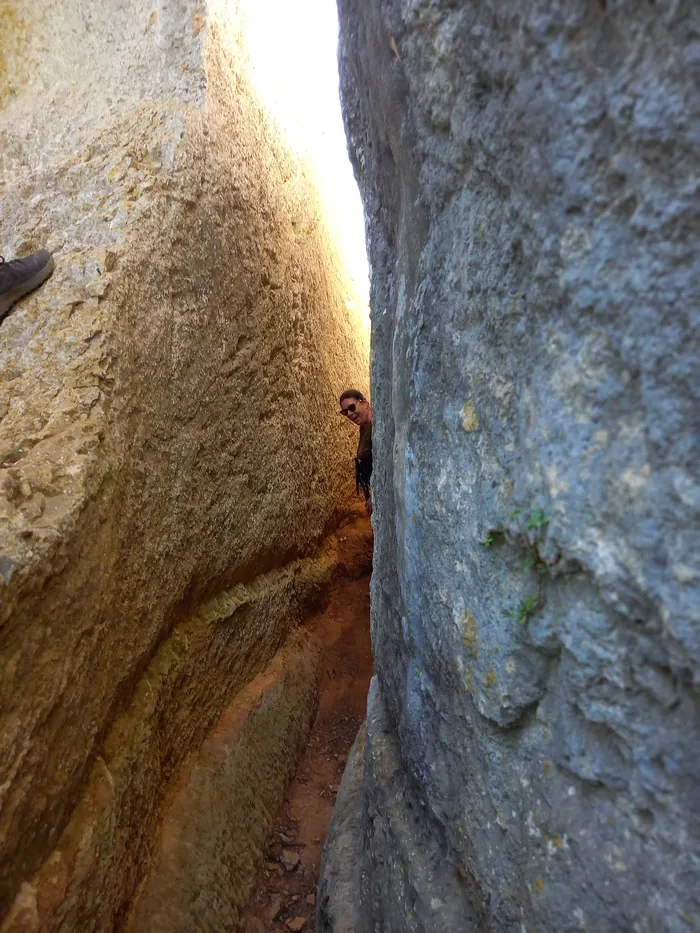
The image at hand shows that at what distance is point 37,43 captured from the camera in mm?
2666

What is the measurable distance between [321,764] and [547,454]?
7.69 ft

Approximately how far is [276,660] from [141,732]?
3.31 feet

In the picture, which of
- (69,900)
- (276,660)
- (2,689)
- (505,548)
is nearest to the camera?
(505,548)

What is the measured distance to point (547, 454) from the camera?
35.6 inches

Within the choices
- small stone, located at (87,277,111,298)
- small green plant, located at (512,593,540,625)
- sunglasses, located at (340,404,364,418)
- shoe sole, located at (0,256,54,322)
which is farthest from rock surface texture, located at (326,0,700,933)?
sunglasses, located at (340,404,364,418)

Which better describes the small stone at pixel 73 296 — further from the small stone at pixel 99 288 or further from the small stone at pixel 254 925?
the small stone at pixel 254 925

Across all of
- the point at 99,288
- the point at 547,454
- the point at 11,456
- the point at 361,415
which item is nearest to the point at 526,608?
the point at 547,454

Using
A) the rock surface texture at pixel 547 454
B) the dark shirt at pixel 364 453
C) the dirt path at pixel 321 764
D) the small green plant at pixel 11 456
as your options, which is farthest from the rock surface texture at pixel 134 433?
the rock surface texture at pixel 547 454

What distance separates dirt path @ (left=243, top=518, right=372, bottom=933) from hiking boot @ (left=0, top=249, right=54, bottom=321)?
6.71 feet

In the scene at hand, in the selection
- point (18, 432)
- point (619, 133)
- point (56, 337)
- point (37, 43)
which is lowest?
point (18, 432)

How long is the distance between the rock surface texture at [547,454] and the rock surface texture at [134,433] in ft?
2.71

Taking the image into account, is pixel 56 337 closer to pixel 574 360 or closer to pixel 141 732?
pixel 141 732

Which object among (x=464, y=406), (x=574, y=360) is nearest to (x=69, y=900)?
(x=464, y=406)

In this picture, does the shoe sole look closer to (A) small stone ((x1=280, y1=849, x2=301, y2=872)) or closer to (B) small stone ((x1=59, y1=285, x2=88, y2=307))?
(B) small stone ((x1=59, y1=285, x2=88, y2=307))
